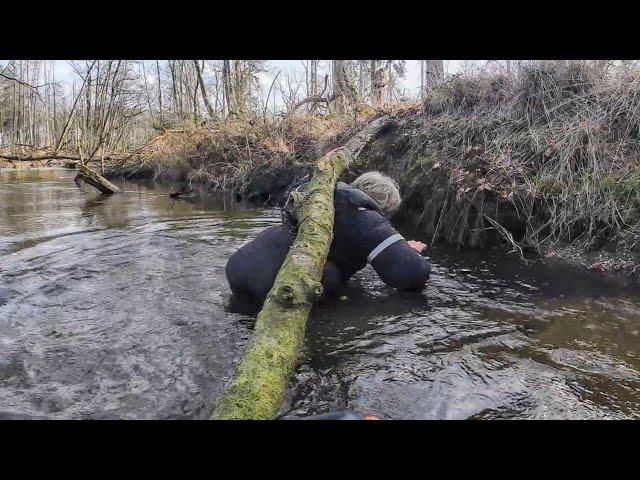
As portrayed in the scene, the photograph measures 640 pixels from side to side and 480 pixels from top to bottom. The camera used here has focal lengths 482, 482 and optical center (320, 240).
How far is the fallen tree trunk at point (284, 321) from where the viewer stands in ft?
6.88

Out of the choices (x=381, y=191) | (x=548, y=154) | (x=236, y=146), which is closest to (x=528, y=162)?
(x=548, y=154)

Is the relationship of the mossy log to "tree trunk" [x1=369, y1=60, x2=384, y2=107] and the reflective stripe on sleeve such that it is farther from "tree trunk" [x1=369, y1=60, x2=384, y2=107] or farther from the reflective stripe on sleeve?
the reflective stripe on sleeve

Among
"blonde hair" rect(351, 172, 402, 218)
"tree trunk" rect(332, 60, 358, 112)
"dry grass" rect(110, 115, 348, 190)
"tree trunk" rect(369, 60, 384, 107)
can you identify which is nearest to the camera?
"blonde hair" rect(351, 172, 402, 218)

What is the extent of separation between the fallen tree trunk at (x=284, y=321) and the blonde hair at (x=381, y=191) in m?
0.34

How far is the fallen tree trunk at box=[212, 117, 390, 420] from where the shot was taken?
2098 millimetres

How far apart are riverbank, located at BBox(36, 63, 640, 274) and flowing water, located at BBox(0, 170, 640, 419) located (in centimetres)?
46

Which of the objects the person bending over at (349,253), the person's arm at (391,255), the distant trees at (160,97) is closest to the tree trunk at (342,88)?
the distant trees at (160,97)

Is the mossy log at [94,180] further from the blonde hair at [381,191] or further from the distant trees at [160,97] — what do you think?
the blonde hair at [381,191]

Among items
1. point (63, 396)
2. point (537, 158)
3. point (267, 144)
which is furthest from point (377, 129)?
point (63, 396)

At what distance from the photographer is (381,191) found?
15.1 ft

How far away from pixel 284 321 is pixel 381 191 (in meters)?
2.22

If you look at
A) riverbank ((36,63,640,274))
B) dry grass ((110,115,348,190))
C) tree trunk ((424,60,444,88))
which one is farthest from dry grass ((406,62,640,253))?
dry grass ((110,115,348,190))

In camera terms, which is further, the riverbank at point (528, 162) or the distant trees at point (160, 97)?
the distant trees at point (160, 97)

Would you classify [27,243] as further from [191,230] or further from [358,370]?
[358,370]
